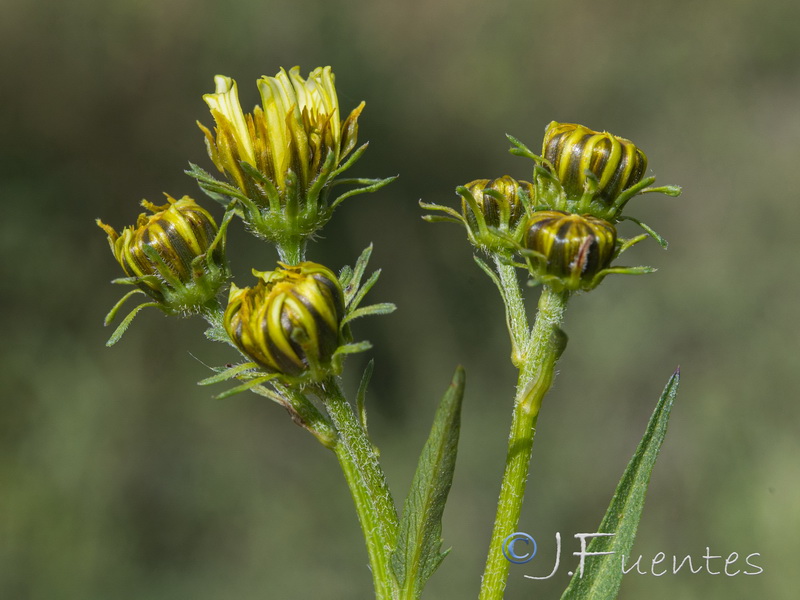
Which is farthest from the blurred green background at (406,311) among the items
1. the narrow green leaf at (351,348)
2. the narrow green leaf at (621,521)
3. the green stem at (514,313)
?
the narrow green leaf at (351,348)

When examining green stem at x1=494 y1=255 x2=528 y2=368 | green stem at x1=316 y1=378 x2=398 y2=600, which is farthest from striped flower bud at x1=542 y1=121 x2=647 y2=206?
green stem at x1=316 y1=378 x2=398 y2=600

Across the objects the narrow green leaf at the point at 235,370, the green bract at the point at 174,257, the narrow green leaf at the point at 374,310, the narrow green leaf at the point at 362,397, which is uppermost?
the green bract at the point at 174,257

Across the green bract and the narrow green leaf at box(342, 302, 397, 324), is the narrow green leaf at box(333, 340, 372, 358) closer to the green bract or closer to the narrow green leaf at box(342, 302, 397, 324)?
the narrow green leaf at box(342, 302, 397, 324)

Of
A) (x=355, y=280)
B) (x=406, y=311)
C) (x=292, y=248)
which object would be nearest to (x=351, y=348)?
(x=355, y=280)

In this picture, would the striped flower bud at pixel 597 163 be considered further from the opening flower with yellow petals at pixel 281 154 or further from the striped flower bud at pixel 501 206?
Answer: the opening flower with yellow petals at pixel 281 154

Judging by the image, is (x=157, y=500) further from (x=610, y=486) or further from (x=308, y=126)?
(x=308, y=126)

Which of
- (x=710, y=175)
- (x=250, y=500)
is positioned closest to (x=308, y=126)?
(x=250, y=500)

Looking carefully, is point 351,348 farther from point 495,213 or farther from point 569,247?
point 495,213
